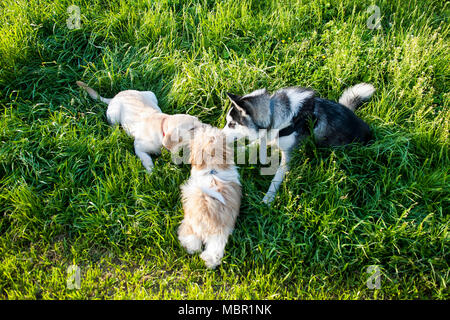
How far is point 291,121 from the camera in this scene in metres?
3.07

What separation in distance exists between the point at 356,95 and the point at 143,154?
2.40 metres

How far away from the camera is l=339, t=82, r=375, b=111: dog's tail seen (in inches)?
134

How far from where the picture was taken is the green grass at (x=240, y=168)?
2.59 meters

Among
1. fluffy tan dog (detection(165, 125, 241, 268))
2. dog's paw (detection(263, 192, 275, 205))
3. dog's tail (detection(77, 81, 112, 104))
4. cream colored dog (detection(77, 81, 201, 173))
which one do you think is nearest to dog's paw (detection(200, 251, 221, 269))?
fluffy tan dog (detection(165, 125, 241, 268))

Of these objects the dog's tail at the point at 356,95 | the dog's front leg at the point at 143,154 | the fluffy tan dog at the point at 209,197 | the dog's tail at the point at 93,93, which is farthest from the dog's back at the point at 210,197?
the dog's tail at the point at 356,95

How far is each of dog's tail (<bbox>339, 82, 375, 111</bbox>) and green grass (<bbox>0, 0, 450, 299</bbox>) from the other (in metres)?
0.14

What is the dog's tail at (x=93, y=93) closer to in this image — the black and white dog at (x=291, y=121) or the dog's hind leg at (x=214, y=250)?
the black and white dog at (x=291, y=121)

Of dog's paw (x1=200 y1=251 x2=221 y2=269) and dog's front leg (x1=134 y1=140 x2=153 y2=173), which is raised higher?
dog's front leg (x1=134 y1=140 x2=153 y2=173)

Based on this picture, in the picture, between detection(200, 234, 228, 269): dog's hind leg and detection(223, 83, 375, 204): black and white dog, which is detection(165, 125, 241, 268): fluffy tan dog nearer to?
detection(200, 234, 228, 269): dog's hind leg

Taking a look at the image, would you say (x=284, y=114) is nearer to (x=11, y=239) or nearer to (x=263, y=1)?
(x=263, y=1)

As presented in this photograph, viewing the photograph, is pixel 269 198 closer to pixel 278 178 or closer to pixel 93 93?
pixel 278 178

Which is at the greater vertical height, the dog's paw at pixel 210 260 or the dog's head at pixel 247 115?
the dog's head at pixel 247 115

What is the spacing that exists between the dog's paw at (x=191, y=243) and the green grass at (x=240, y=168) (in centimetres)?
8

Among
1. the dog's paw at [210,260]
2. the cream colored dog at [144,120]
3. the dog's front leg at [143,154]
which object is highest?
the cream colored dog at [144,120]
